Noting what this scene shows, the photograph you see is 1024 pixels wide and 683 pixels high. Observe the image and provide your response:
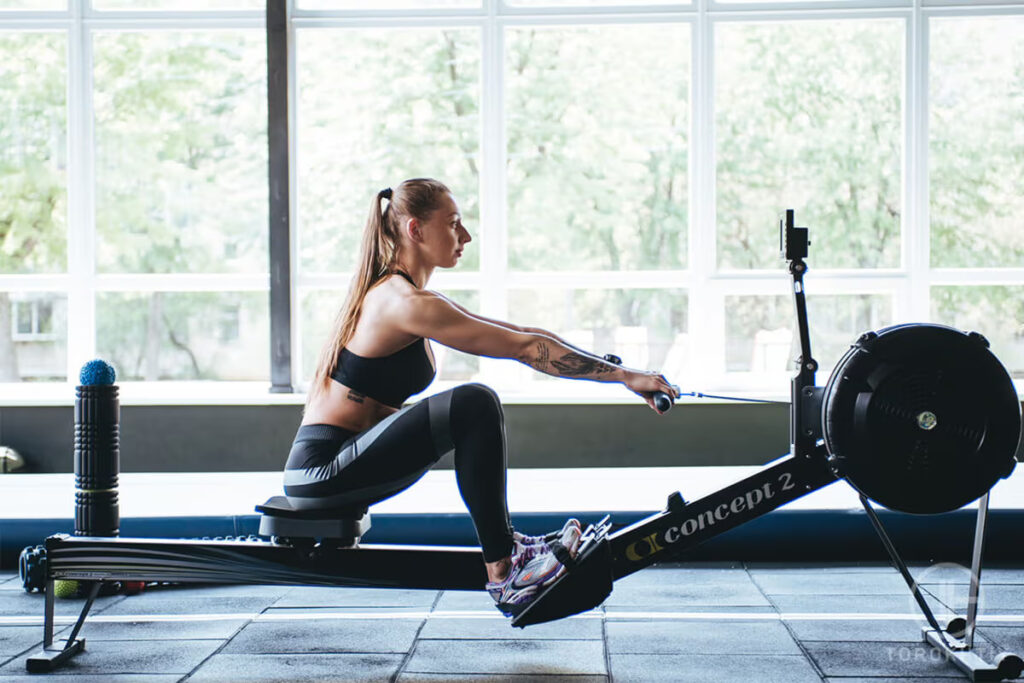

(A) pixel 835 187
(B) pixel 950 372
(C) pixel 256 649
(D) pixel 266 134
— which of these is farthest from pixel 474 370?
(B) pixel 950 372

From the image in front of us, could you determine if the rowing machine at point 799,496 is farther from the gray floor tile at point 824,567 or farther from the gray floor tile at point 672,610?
the gray floor tile at point 824,567

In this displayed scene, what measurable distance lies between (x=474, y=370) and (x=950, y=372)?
3.70m

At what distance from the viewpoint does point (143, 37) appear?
593 cm

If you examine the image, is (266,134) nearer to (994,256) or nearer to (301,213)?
(301,213)

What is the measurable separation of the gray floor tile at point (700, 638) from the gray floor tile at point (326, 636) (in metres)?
0.63

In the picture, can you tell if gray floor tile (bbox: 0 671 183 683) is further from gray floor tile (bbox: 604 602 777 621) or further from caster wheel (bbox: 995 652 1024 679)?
caster wheel (bbox: 995 652 1024 679)

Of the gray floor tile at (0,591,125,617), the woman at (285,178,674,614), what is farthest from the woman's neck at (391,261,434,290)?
the gray floor tile at (0,591,125,617)

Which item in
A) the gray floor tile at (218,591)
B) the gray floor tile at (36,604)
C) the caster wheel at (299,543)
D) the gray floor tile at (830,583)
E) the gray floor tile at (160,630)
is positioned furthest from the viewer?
the gray floor tile at (218,591)

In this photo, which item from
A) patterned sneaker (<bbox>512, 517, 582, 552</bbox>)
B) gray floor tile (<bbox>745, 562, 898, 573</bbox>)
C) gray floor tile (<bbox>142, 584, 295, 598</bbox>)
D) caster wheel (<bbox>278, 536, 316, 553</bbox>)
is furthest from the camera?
gray floor tile (<bbox>745, 562, 898, 573</bbox>)

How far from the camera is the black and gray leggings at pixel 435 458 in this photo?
8.30 ft

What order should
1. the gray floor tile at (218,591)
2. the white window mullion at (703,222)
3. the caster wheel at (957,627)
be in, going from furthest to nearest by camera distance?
the white window mullion at (703,222) → the gray floor tile at (218,591) → the caster wheel at (957,627)

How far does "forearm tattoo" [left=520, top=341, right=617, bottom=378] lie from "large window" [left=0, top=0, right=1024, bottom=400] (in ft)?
10.6

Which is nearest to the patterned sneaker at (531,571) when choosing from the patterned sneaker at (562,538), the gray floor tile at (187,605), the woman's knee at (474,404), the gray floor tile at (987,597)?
the patterned sneaker at (562,538)

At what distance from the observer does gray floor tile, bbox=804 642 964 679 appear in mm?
2670
